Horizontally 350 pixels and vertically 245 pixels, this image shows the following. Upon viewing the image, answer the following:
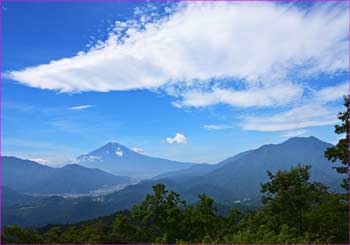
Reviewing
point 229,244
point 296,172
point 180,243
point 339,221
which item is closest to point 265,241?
point 229,244

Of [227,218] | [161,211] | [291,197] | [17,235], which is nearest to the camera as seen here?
[17,235]

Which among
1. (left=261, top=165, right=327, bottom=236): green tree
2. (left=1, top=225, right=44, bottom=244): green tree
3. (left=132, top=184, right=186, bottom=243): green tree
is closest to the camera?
(left=1, top=225, right=44, bottom=244): green tree

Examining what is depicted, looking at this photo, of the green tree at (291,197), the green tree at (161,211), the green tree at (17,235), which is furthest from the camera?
the green tree at (291,197)

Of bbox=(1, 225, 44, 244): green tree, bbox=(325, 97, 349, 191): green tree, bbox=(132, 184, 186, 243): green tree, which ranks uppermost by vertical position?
bbox=(325, 97, 349, 191): green tree

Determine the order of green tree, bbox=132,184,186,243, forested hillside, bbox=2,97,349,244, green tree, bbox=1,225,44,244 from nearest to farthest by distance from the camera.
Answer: green tree, bbox=1,225,44,244 < forested hillside, bbox=2,97,349,244 < green tree, bbox=132,184,186,243

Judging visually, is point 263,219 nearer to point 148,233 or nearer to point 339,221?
point 339,221

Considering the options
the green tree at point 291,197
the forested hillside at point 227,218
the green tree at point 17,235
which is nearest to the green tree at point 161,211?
the forested hillside at point 227,218

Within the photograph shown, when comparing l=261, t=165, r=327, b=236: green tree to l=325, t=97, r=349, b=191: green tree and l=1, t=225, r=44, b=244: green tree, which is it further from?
l=1, t=225, r=44, b=244: green tree

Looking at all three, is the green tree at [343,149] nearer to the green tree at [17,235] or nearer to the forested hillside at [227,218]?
the forested hillside at [227,218]

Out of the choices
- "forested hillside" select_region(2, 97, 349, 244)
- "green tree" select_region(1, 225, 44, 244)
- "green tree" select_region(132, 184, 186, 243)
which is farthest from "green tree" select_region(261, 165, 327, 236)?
"green tree" select_region(1, 225, 44, 244)

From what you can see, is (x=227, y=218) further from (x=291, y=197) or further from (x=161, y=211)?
(x=291, y=197)

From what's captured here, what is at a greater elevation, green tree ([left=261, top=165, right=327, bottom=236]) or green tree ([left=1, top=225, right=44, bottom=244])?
green tree ([left=261, top=165, right=327, bottom=236])

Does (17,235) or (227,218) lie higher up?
(227,218)

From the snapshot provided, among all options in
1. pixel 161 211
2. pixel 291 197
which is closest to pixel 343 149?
pixel 291 197
